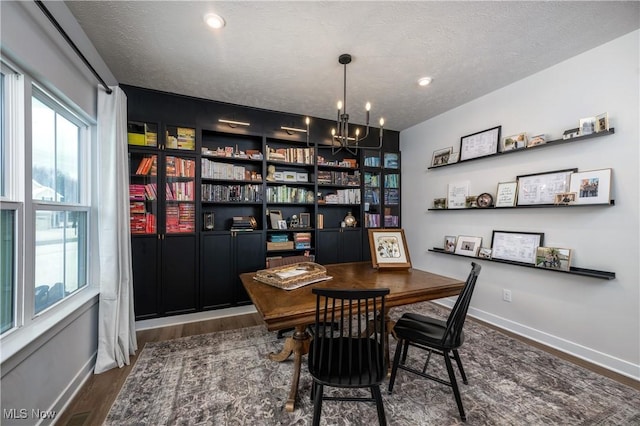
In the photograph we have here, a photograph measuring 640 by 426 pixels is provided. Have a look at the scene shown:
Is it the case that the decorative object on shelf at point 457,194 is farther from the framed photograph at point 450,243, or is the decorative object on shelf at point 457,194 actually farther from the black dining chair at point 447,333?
the black dining chair at point 447,333

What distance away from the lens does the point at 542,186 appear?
2559 mm

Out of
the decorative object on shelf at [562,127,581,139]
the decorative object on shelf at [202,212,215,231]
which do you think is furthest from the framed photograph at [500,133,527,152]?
the decorative object on shelf at [202,212,215,231]

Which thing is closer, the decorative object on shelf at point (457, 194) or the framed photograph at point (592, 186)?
the framed photograph at point (592, 186)

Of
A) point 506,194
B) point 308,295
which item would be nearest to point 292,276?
point 308,295

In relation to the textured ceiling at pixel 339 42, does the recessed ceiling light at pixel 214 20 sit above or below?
below

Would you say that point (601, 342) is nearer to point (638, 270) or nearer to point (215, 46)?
point (638, 270)

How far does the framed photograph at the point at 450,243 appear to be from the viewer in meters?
3.48

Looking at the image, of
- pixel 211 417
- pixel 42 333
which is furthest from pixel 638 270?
pixel 42 333

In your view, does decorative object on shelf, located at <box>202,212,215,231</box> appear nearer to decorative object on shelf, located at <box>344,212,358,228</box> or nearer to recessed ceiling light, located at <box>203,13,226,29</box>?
decorative object on shelf, located at <box>344,212,358,228</box>

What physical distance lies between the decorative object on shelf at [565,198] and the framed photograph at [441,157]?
1.35m

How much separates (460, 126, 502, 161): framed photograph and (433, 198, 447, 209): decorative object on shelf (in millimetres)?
618

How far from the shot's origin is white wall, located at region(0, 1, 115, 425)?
128cm

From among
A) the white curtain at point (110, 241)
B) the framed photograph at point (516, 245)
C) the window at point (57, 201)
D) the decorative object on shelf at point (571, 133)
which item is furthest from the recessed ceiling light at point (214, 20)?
the framed photograph at point (516, 245)

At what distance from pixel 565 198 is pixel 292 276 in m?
2.58
